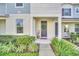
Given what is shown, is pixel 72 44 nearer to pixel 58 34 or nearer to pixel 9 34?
pixel 58 34

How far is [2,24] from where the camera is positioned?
36.2 ft

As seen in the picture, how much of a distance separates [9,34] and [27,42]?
94 cm

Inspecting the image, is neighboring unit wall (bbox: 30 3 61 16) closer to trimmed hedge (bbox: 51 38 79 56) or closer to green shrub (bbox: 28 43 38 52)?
trimmed hedge (bbox: 51 38 79 56)

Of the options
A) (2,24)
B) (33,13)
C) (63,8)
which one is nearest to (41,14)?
(33,13)

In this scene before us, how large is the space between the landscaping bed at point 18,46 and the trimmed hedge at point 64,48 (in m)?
0.93

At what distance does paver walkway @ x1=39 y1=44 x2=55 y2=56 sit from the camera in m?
10.8

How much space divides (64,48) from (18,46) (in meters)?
2.26

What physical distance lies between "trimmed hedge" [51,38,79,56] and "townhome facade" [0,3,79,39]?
0.34 metres

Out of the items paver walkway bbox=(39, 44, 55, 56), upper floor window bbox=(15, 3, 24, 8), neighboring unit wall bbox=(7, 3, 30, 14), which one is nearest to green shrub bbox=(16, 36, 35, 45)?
paver walkway bbox=(39, 44, 55, 56)

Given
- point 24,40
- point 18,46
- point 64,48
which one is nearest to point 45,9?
point 24,40

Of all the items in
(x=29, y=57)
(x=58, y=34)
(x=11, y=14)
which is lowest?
(x=29, y=57)

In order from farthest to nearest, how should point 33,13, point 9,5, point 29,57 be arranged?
point 33,13 → point 9,5 → point 29,57

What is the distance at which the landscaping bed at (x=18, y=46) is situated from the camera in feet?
35.9

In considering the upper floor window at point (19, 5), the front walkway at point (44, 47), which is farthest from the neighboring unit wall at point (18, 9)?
the front walkway at point (44, 47)
